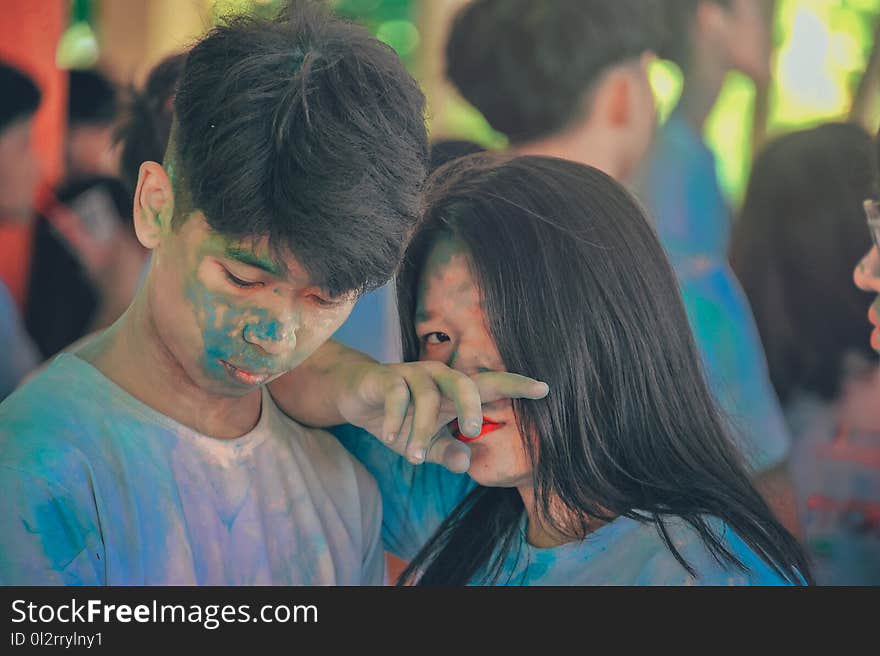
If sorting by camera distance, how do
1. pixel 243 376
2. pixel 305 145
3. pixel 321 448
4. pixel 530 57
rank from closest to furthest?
pixel 305 145
pixel 243 376
pixel 321 448
pixel 530 57

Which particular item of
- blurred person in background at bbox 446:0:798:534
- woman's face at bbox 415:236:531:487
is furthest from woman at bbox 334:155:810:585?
blurred person in background at bbox 446:0:798:534

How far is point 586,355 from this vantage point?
1173mm

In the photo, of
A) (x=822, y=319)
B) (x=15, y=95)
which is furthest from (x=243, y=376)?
(x=822, y=319)

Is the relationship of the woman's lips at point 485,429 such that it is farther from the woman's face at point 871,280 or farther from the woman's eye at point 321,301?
→ the woman's face at point 871,280

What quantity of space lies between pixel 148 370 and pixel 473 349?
329mm

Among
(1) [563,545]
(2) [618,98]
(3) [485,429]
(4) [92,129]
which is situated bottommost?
(1) [563,545]

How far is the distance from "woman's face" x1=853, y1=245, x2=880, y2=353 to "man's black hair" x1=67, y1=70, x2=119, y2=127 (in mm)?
912

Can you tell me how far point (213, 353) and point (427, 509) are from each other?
334 millimetres

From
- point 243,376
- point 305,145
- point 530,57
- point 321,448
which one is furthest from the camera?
point 530,57

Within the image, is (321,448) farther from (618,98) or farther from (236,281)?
(618,98)

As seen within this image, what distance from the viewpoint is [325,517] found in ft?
3.86

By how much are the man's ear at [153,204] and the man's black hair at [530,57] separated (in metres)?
0.40

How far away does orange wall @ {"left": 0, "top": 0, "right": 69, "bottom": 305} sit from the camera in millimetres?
1201

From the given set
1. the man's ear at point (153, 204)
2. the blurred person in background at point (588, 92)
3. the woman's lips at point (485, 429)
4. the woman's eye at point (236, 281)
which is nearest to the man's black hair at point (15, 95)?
the man's ear at point (153, 204)
